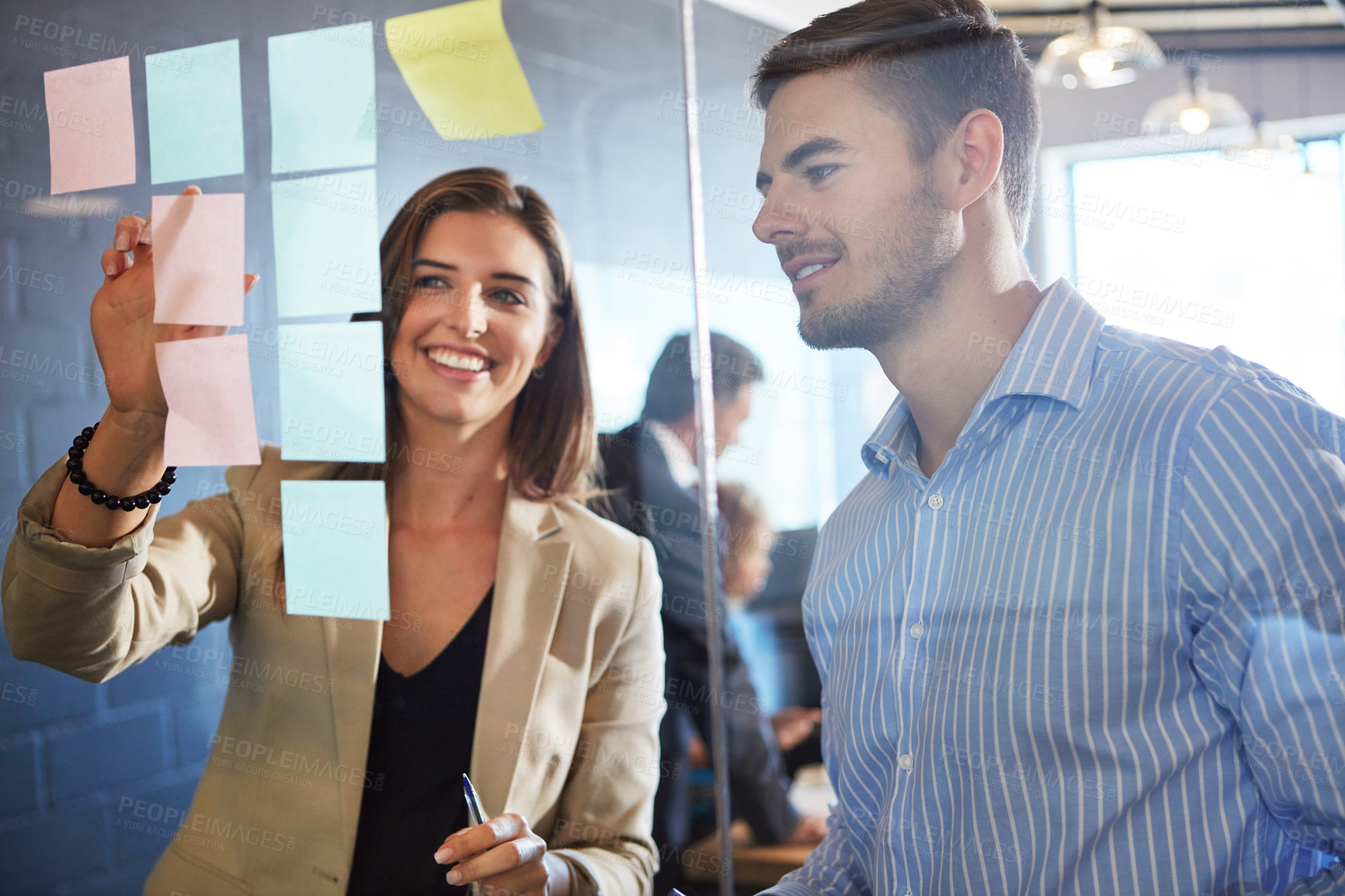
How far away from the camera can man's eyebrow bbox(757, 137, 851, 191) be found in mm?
886

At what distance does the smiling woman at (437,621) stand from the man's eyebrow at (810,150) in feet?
1.10

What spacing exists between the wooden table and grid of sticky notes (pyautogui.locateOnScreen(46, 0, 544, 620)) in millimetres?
524

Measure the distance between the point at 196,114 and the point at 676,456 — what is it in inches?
29.0

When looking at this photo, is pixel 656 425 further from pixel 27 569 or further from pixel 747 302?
pixel 27 569

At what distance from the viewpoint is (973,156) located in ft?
2.81

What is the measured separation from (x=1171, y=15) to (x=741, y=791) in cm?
103

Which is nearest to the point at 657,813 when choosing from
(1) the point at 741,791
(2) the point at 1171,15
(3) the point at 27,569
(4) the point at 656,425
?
(1) the point at 741,791

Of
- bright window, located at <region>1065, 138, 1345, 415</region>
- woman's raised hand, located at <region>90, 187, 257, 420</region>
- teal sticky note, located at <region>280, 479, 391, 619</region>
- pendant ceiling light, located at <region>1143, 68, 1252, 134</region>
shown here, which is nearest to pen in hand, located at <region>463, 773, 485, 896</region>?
teal sticky note, located at <region>280, 479, 391, 619</region>

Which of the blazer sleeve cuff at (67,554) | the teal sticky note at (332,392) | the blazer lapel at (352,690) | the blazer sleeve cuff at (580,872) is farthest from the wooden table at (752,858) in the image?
the blazer sleeve cuff at (67,554)

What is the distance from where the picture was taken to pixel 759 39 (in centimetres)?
101

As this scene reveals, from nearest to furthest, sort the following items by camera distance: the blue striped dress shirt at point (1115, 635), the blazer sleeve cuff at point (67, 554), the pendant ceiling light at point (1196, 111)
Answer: the blue striped dress shirt at point (1115, 635), the pendant ceiling light at point (1196, 111), the blazer sleeve cuff at point (67, 554)

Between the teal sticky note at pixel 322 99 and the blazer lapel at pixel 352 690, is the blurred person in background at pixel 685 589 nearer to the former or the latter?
the blazer lapel at pixel 352 690

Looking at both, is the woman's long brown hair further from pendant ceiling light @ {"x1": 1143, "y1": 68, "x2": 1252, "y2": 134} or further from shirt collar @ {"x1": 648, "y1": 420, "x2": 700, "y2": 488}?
pendant ceiling light @ {"x1": 1143, "y1": 68, "x2": 1252, "y2": 134}

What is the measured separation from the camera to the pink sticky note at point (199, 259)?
43.6 inches
